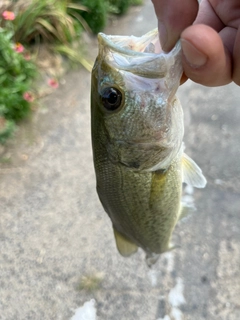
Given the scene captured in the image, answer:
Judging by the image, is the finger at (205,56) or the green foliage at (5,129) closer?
the finger at (205,56)

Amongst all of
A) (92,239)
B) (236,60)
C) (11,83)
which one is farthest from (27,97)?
(236,60)

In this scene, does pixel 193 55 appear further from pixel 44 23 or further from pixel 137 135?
pixel 44 23

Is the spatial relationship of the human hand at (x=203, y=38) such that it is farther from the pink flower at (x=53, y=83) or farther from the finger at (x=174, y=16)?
the pink flower at (x=53, y=83)

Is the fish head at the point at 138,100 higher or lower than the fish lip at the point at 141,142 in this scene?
higher

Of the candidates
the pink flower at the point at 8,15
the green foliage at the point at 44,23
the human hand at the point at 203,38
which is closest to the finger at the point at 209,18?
the human hand at the point at 203,38

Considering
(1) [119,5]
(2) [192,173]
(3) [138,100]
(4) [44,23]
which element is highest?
(3) [138,100]

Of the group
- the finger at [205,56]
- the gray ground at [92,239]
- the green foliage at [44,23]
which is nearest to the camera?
the finger at [205,56]
